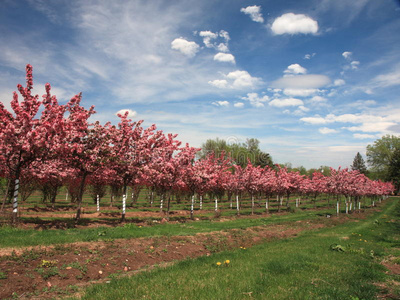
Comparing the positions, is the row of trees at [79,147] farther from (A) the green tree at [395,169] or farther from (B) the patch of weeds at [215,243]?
(A) the green tree at [395,169]

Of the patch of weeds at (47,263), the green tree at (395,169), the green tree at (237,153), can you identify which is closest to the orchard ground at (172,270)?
the patch of weeds at (47,263)

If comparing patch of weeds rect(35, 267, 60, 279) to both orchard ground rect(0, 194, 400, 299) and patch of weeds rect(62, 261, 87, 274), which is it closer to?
orchard ground rect(0, 194, 400, 299)

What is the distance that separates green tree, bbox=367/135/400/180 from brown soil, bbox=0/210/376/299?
119 m

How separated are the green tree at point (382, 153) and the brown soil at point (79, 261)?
11877 cm

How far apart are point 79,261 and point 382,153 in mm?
130236

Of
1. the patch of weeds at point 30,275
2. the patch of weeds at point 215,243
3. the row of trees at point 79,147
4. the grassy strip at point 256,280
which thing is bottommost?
the patch of weeds at point 215,243

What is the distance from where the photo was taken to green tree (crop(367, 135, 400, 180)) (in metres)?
105

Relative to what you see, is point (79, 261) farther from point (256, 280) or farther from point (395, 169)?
point (395, 169)

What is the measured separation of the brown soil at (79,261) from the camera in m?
6.36

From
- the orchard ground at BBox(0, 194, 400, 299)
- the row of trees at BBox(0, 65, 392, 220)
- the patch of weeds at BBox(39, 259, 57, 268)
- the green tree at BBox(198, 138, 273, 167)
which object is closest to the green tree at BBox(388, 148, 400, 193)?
the green tree at BBox(198, 138, 273, 167)

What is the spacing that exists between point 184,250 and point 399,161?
110m

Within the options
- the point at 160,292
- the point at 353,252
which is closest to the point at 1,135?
the point at 160,292

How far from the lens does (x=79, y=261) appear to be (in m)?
8.02

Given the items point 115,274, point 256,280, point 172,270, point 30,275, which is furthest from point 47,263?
point 256,280
